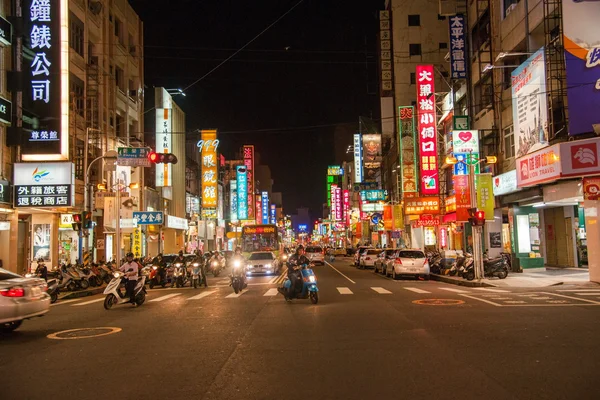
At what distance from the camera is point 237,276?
20.6 m

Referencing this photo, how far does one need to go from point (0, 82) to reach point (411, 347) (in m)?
24.9

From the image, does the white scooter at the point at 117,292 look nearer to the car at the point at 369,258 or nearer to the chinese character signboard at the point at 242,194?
the car at the point at 369,258

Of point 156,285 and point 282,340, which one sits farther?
point 156,285

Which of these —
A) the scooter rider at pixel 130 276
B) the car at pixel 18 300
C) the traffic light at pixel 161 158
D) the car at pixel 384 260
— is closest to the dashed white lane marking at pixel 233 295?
the scooter rider at pixel 130 276

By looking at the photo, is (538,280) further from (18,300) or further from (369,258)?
(18,300)

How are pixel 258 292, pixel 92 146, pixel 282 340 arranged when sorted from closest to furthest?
pixel 282 340 < pixel 258 292 < pixel 92 146

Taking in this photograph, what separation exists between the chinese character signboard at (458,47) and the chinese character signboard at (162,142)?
83.4ft

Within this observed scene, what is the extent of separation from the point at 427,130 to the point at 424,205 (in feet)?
19.4

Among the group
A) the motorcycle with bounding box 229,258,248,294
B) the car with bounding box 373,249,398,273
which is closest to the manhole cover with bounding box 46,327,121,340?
the motorcycle with bounding box 229,258,248,294

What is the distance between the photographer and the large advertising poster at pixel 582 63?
21.1 m

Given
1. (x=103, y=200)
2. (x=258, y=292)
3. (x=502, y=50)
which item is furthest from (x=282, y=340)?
(x=103, y=200)

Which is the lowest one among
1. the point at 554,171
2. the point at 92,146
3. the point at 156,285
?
the point at 156,285

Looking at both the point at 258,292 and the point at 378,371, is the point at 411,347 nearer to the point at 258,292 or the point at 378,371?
the point at 378,371

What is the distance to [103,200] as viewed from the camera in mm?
35219
